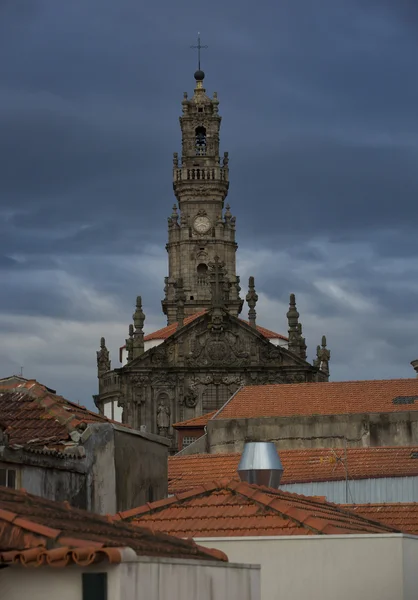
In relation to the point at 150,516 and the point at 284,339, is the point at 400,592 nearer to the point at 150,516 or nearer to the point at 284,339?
the point at 150,516

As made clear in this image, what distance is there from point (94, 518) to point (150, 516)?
19.7 feet

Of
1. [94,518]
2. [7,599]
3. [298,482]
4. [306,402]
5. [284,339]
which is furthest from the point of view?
[284,339]

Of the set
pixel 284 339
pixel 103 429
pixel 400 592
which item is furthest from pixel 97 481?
pixel 284 339

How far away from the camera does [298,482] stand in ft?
105

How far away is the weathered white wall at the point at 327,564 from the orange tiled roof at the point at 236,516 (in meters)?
0.39

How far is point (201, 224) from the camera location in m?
107

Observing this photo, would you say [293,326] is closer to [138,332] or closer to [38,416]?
[138,332]

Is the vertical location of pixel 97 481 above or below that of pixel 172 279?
below

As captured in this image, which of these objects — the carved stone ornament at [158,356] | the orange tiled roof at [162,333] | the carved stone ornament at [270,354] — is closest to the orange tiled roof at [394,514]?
the carved stone ornament at [270,354]

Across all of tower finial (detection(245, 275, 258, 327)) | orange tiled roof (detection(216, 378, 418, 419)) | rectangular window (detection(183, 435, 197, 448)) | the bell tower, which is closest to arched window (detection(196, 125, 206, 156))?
the bell tower

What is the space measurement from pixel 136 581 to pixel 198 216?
97499 mm

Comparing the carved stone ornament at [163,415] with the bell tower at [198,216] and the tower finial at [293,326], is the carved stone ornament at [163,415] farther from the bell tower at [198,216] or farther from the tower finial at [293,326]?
the bell tower at [198,216]

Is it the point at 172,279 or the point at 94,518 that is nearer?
the point at 94,518

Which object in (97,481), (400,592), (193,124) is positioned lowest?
(400,592)
